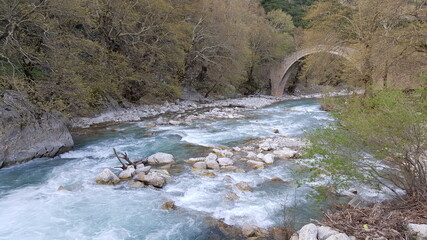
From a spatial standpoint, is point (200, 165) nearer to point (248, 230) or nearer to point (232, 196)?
point (232, 196)

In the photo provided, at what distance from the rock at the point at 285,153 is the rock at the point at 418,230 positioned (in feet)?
15.3

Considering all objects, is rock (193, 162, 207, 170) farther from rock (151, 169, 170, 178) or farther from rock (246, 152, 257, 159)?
rock (246, 152, 257, 159)

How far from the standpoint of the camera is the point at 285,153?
8.39 meters

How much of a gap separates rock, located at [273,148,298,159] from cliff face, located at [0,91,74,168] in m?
6.62

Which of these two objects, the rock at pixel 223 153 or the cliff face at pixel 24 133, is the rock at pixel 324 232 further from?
the cliff face at pixel 24 133

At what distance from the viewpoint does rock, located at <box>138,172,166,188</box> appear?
6391mm

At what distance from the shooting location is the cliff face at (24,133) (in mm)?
7702

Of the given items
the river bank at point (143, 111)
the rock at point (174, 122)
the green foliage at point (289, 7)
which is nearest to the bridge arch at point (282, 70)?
the river bank at point (143, 111)

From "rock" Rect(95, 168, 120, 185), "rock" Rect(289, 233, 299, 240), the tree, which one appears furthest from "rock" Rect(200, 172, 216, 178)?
the tree

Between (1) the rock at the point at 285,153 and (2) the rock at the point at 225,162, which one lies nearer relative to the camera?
(2) the rock at the point at 225,162

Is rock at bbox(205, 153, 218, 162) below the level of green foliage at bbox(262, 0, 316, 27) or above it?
below

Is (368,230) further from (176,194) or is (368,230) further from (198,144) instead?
(198,144)

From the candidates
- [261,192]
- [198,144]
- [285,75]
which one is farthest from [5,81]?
[285,75]

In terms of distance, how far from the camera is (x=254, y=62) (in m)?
28.4
